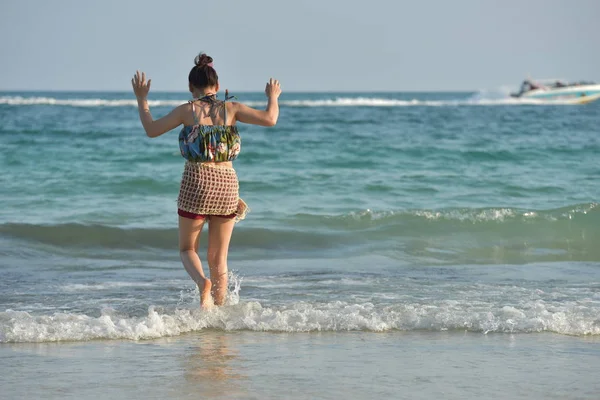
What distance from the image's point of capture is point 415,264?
26.8 feet

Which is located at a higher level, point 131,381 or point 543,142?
point 543,142

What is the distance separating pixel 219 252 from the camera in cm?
560

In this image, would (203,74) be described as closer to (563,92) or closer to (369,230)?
(369,230)

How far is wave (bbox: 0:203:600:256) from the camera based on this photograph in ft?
30.8

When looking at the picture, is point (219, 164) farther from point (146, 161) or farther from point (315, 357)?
point (146, 161)

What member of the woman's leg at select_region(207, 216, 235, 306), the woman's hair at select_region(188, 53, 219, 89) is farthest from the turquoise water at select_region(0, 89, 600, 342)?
the woman's hair at select_region(188, 53, 219, 89)

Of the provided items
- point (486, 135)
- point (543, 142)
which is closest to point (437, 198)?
point (543, 142)

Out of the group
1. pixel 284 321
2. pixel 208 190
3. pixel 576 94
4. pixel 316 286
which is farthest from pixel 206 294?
pixel 576 94

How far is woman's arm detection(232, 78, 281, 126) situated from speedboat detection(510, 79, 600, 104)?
67989 mm

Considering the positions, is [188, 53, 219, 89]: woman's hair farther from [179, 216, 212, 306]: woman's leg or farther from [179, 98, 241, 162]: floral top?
[179, 216, 212, 306]: woman's leg

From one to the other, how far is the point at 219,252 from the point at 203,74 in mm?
1111

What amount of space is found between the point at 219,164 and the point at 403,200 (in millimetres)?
7553

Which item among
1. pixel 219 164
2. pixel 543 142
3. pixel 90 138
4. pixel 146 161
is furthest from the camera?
pixel 90 138

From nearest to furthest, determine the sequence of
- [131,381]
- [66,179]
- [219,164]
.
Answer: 1. [131,381]
2. [219,164]
3. [66,179]
